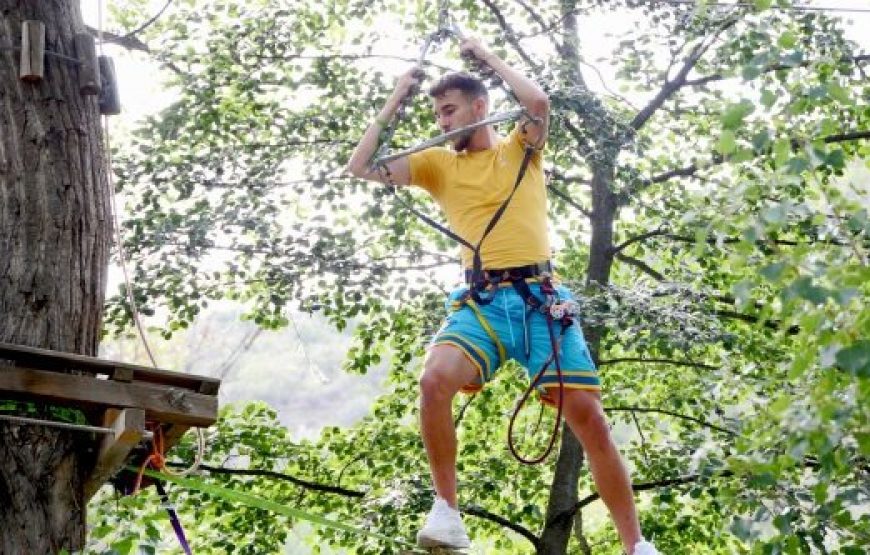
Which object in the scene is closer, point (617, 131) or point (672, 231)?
point (617, 131)

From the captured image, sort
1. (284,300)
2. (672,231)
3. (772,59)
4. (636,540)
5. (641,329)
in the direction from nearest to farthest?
1. (772,59)
2. (636,540)
3. (641,329)
4. (284,300)
5. (672,231)

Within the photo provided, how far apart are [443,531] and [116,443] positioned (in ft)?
3.59

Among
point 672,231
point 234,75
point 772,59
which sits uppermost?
point 234,75

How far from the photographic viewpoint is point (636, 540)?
4.48m

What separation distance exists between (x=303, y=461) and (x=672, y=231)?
3.17 metres

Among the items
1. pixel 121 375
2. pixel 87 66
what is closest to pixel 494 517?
pixel 87 66

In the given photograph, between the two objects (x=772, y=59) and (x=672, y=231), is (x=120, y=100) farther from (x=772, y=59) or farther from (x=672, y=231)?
(x=672, y=231)

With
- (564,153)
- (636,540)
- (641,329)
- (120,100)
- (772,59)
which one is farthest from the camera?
(564,153)

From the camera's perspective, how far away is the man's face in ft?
16.1

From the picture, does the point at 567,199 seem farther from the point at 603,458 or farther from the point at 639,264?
the point at 603,458

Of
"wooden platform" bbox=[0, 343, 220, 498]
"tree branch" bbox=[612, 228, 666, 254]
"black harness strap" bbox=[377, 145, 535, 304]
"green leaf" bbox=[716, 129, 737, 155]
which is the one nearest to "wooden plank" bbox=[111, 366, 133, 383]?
"wooden platform" bbox=[0, 343, 220, 498]

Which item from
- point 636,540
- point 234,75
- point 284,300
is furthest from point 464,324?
point 234,75

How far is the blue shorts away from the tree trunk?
1264 mm

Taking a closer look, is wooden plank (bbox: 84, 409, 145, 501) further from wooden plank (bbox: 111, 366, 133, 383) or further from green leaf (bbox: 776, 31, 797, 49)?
green leaf (bbox: 776, 31, 797, 49)
